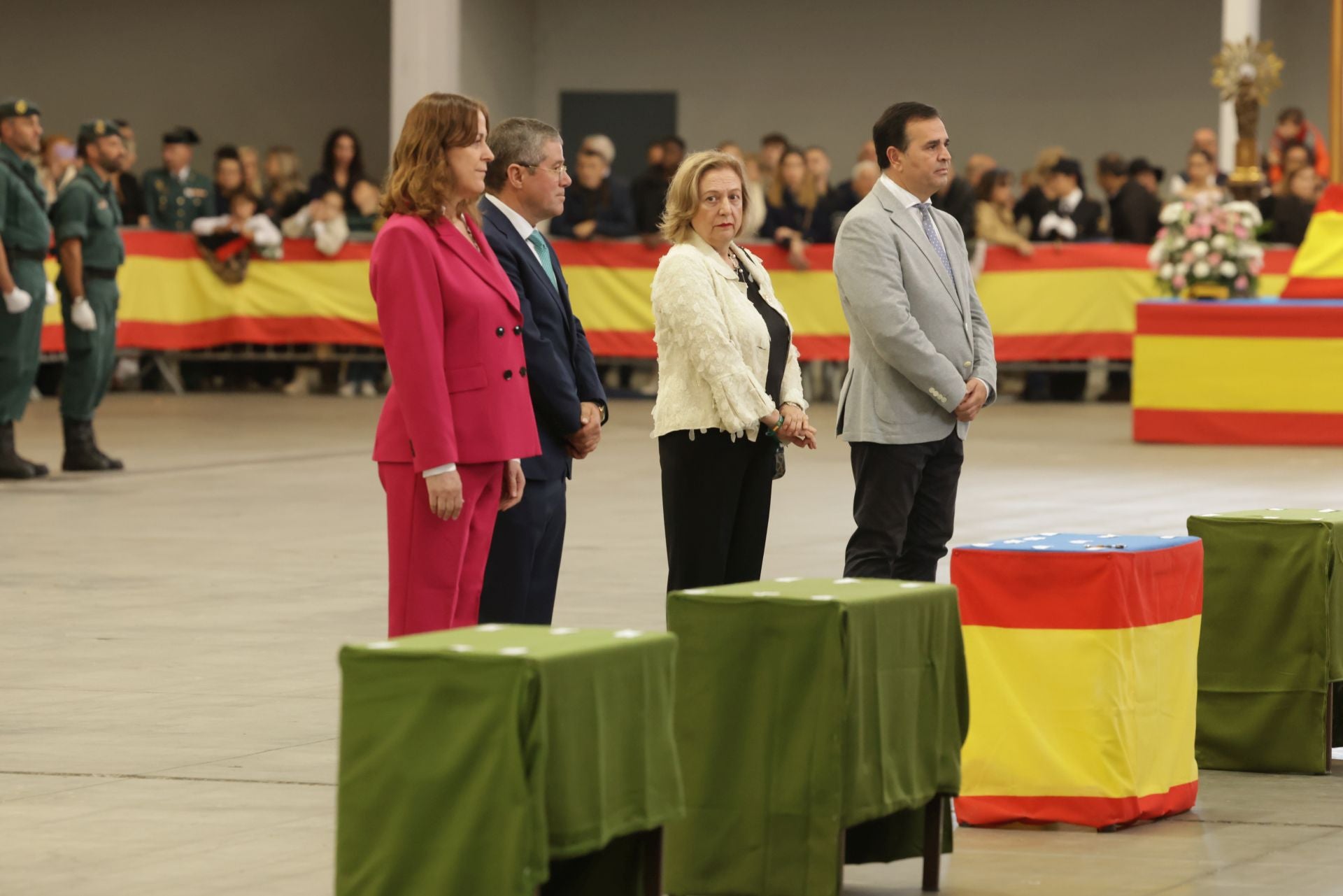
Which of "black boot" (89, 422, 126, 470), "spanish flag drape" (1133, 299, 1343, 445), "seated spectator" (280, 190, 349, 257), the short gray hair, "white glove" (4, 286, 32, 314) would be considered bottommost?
"black boot" (89, 422, 126, 470)

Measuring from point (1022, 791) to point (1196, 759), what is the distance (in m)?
1.06

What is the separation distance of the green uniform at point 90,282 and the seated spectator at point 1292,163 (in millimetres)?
9790

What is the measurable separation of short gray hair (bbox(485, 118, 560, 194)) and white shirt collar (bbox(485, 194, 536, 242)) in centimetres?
3

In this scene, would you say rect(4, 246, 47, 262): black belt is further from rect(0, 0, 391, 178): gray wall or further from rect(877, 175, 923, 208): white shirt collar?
rect(0, 0, 391, 178): gray wall

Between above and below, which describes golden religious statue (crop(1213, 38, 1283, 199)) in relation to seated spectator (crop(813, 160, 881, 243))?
above

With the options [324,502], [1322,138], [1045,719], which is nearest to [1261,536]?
[1045,719]

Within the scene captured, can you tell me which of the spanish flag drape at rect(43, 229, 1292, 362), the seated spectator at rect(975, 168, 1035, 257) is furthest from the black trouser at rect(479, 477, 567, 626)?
the seated spectator at rect(975, 168, 1035, 257)

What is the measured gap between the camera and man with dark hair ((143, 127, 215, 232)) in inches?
809

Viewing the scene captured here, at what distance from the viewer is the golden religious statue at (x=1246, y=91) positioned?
17.2 m

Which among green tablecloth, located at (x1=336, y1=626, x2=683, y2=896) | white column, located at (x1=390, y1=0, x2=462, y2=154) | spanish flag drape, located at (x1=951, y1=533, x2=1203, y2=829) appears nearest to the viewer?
green tablecloth, located at (x1=336, y1=626, x2=683, y2=896)

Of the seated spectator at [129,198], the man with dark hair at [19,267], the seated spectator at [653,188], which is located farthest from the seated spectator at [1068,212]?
the man with dark hair at [19,267]

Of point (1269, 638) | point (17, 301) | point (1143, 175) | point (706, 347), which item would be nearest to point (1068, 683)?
point (1269, 638)

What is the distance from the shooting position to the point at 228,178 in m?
20.5

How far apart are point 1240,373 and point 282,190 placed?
9198mm
